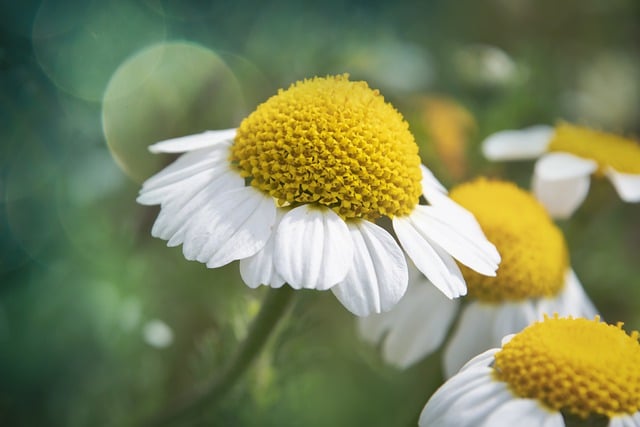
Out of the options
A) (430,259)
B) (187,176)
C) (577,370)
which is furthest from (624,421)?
(187,176)

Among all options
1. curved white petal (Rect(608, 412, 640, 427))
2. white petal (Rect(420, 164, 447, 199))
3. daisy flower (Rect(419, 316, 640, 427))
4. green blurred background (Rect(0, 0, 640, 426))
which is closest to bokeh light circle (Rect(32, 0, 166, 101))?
green blurred background (Rect(0, 0, 640, 426))

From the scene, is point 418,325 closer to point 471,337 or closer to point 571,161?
point 471,337

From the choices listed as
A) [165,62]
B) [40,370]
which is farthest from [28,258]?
[165,62]

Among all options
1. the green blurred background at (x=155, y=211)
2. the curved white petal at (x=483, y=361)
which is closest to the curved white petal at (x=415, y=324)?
the green blurred background at (x=155, y=211)

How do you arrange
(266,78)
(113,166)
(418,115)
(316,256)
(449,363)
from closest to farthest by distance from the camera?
(316,256), (449,363), (113,166), (418,115), (266,78)

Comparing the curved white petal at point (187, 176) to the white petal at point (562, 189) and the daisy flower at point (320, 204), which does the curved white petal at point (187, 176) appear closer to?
the daisy flower at point (320, 204)

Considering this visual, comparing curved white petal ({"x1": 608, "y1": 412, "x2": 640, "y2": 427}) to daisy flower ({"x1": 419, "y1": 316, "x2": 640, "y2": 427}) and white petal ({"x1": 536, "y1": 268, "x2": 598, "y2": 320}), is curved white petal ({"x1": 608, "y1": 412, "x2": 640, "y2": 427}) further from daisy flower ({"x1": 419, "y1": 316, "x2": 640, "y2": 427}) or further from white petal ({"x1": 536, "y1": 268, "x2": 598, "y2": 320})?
white petal ({"x1": 536, "y1": 268, "x2": 598, "y2": 320})

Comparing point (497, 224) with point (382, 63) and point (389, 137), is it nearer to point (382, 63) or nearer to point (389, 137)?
point (389, 137)
